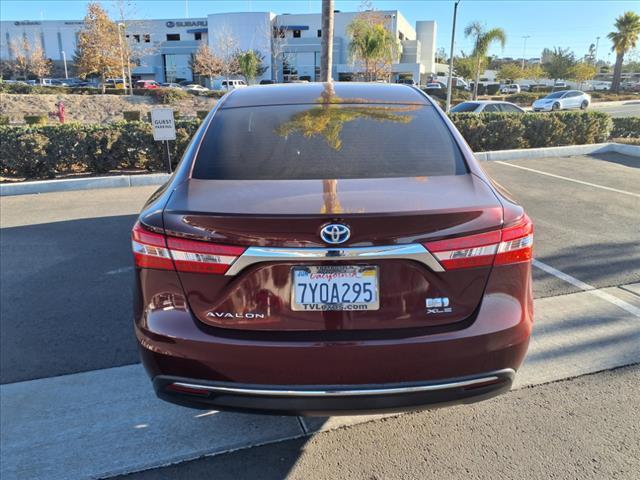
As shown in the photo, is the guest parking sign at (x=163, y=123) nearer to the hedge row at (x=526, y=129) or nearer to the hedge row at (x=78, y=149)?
the hedge row at (x=78, y=149)

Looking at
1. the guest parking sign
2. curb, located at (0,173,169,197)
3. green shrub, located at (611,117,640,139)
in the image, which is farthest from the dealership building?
the guest parking sign

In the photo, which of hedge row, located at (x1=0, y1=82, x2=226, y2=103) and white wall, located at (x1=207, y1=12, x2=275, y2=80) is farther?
white wall, located at (x1=207, y1=12, x2=275, y2=80)

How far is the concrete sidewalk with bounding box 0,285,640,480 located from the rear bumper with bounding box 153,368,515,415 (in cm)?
69

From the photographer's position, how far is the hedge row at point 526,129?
1206 cm

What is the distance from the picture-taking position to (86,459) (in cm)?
255

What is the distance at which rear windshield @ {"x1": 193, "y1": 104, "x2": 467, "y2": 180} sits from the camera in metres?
2.45

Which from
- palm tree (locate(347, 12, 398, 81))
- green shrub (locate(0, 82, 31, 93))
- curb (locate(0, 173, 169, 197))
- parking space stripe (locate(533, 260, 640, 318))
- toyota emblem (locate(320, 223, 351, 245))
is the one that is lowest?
parking space stripe (locate(533, 260, 640, 318))

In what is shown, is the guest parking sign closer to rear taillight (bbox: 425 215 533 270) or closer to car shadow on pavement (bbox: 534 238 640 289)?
car shadow on pavement (bbox: 534 238 640 289)

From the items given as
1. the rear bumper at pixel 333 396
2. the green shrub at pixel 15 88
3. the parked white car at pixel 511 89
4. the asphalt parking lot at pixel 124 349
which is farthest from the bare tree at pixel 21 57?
the rear bumper at pixel 333 396

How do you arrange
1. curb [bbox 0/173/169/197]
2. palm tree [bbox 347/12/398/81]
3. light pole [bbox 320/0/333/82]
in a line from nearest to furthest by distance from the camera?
1. curb [bbox 0/173/169/197]
2. light pole [bbox 320/0/333/82]
3. palm tree [bbox 347/12/398/81]

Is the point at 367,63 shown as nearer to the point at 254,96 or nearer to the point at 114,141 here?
the point at 114,141

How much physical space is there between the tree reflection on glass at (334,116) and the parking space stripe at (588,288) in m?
2.57

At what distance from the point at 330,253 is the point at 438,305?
1.64 ft

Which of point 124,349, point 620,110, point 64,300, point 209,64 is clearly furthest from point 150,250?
point 209,64
